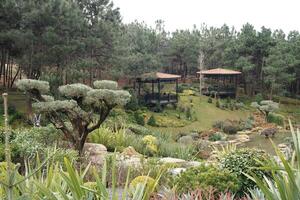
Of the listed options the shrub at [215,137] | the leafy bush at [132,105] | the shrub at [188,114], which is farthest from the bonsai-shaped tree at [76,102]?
the shrub at [188,114]

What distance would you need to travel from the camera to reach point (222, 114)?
26750 millimetres

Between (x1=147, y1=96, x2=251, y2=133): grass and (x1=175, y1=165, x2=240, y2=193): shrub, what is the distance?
602 inches

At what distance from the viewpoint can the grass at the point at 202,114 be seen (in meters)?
23.0

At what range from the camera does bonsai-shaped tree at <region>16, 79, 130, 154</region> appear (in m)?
9.61

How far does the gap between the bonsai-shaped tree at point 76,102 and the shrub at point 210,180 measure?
3.94 m

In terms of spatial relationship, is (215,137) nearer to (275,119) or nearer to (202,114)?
(202,114)


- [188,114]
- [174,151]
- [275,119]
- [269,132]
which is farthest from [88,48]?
[275,119]

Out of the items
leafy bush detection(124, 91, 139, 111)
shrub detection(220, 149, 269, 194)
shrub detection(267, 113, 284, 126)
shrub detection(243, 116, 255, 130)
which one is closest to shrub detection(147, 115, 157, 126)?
leafy bush detection(124, 91, 139, 111)

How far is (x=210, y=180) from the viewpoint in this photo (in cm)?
589

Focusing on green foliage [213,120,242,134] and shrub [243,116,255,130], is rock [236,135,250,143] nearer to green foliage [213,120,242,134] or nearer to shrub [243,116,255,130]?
green foliage [213,120,242,134]

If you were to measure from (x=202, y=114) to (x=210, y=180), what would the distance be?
2024cm

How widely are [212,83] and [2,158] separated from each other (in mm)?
29630

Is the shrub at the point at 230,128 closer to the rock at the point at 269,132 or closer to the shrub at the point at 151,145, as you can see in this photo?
the rock at the point at 269,132

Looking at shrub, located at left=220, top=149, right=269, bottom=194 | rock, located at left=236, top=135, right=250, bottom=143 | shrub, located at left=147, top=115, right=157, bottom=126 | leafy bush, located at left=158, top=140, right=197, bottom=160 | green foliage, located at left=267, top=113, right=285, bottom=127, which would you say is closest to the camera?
shrub, located at left=220, top=149, right=269, bottom=194
